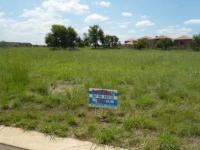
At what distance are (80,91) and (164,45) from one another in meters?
60.5

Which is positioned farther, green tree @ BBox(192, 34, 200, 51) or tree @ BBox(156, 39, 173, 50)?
tree @ BBox(156, 39, 173, 50)

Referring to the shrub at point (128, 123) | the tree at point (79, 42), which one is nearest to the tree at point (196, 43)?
the tree at point (79, 42)

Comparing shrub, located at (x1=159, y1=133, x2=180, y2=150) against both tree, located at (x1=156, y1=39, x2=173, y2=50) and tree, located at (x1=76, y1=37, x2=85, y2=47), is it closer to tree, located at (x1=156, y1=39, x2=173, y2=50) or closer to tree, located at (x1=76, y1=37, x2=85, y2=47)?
tree, located at (x1=76, y1=37, x2=85, y2=47)

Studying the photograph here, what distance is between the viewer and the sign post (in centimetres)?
409

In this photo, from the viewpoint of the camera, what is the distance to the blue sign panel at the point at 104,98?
4094 millimetres

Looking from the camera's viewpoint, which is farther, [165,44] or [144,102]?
[165,44]

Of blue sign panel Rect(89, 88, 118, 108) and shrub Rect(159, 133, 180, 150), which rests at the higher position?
blue sign panel Rect(89, 88, 118, 108)

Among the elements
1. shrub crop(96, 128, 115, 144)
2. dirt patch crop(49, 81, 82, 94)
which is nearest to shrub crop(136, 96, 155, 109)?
shrub crop(96, 128, 115, 144)

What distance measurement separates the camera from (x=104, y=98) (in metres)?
4.14

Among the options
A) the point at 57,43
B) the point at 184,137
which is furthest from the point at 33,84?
the point at 57,43

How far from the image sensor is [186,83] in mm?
7531

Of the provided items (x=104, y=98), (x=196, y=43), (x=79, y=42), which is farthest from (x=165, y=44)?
(x=104, y=98)

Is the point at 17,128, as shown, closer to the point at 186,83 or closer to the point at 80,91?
the point at 80,91

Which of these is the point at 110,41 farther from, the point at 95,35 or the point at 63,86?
the point at 63,86
